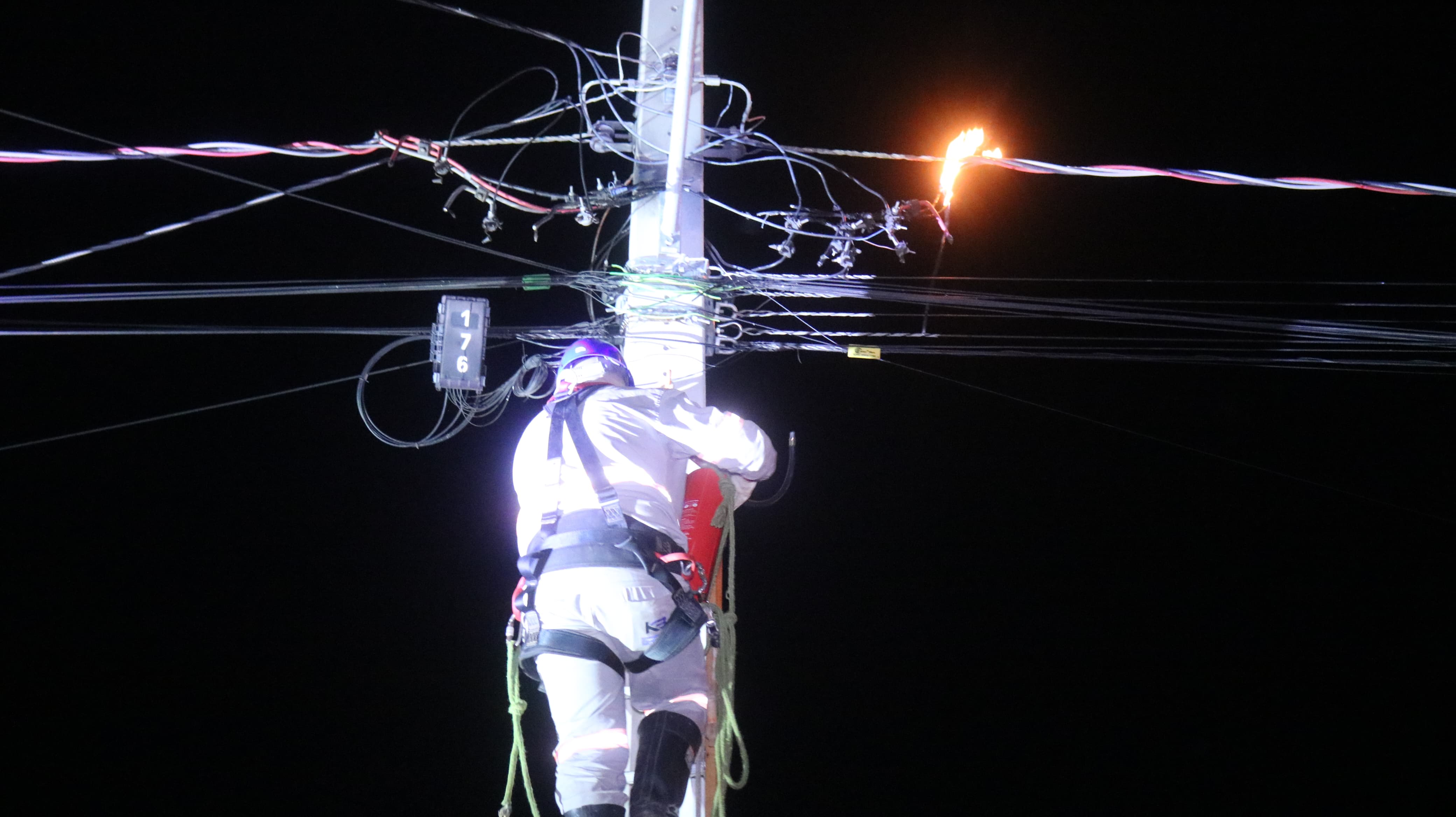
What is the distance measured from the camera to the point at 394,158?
4793 millimetres

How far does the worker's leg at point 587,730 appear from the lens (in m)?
3.40

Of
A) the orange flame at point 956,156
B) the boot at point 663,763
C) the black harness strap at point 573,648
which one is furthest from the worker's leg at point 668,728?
the orange flame at point 956,156

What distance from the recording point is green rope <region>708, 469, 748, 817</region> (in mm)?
4031

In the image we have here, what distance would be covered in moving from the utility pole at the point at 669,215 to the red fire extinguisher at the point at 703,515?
0.20 metres

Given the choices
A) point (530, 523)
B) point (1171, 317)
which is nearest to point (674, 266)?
point (530, 523)

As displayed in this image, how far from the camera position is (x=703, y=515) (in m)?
4.37

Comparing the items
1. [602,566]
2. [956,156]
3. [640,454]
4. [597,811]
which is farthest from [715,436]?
[956,156]

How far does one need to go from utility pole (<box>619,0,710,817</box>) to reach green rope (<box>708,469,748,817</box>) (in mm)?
156

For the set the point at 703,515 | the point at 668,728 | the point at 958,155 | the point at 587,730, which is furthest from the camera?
the point at 958,155

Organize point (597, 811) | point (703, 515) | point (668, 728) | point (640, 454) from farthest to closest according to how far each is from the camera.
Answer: point (703, 515) → point (640, 454) → point (668, 728) → point (597, 811)

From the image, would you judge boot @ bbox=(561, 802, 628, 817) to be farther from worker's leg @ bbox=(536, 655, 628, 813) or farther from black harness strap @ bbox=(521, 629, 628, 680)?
black harness strap @ bbox=(521, 629, 628, 680)

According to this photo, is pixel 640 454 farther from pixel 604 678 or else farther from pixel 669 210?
pixel 669 210

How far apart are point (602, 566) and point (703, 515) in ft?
2.55

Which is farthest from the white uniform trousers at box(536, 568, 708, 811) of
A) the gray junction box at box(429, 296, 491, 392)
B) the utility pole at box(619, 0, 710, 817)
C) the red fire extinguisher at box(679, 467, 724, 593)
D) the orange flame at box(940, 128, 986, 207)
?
the orange flame at box(940, 128, 986, 207)
